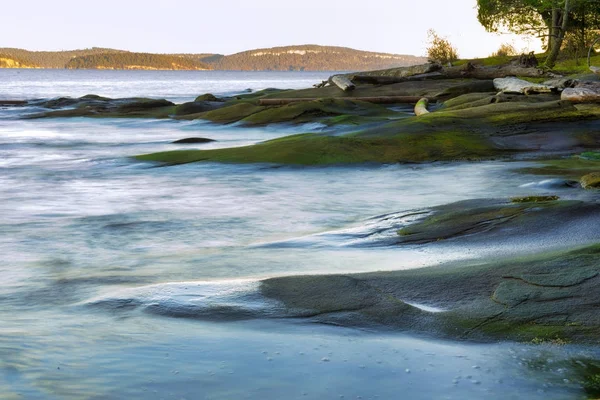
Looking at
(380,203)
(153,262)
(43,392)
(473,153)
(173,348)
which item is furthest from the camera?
(473,153)

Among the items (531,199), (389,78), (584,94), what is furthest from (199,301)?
(389,78)

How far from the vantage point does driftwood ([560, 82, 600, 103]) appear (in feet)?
48.0

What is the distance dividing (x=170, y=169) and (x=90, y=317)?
8371 millimetres

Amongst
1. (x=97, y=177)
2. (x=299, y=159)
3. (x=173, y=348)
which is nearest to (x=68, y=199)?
(x=97, y=177)

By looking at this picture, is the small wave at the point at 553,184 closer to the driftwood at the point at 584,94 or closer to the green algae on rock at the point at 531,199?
the green algae on rock at the point at 531,199

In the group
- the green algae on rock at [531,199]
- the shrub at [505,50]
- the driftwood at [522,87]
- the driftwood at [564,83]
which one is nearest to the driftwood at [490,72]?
the driftwood at [522,87]

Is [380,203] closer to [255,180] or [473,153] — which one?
[255,180]

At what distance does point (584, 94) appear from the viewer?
1475 centimetres

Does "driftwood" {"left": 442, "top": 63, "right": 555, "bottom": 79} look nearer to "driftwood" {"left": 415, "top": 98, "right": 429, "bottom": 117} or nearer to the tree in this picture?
"driftwood" {"left": 415, "top": 98, "right": 429, "bottom": 117}

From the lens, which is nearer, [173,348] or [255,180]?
[173,348]

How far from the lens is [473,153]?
12.5m

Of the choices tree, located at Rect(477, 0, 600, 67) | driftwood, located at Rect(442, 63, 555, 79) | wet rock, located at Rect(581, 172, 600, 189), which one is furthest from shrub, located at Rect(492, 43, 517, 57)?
wet rock, located at Rect(581, 172, 600, 189)

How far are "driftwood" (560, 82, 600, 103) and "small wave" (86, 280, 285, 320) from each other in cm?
1109

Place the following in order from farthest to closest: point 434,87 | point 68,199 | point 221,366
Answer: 1. point 434,87
2. point 68,199
3. point 221,366
